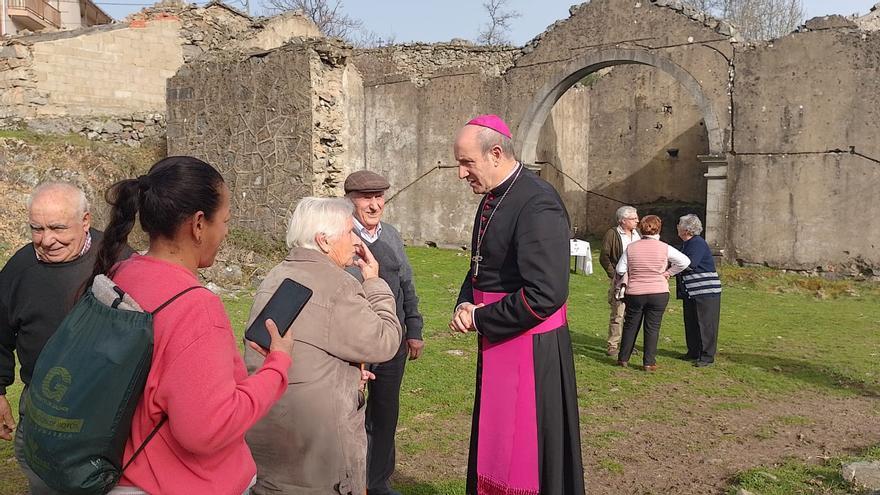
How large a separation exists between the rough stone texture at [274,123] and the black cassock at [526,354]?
8.88 metres

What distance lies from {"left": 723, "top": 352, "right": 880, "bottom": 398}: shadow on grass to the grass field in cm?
2

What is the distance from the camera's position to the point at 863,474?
149 inches

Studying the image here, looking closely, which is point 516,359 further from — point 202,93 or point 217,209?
point 202,93

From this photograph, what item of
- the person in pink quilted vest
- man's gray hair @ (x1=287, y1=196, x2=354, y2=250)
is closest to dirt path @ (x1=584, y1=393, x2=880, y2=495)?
the person in pink quilted vest

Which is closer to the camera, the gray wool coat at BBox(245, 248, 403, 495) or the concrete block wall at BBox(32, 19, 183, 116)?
the gray wool coat at BBox(245, 248, 403, 495)

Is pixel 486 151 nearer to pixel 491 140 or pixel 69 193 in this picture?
pixel 491 140

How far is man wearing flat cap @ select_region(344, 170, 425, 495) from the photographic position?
147 inches

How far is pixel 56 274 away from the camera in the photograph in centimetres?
287

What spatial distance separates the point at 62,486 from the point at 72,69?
1598 centimetres

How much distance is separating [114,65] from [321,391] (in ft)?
52.3

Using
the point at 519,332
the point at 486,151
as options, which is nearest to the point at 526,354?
the point at 519,332

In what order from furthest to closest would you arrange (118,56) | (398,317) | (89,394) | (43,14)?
(43,14), (118,56), (398,317), (89,394)

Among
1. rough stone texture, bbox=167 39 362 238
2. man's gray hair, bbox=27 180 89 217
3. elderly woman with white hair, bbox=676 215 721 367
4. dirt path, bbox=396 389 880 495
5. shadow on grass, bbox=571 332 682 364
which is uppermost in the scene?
rough stone texture, bbox=167 39 362 238

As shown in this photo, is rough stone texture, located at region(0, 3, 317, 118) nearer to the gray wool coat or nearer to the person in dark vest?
the person in dark vest
